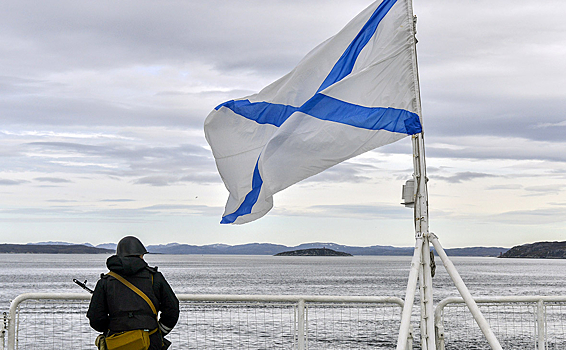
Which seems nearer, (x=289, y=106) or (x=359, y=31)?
(x=359, y=31)

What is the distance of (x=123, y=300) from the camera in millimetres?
4949

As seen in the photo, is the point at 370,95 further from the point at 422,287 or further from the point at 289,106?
the point at 422,287

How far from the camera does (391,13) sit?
533 centimetres

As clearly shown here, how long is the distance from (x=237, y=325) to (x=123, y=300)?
3004 centimetres

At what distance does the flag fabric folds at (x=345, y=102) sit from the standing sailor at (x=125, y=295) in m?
1.22

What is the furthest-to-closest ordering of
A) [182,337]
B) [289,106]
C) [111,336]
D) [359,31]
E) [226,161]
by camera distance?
[182,337]
[226,161]
[289,106]
[359,31]
[111,336]

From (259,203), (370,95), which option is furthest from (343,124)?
(259,203)

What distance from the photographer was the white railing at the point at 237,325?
22.5ft

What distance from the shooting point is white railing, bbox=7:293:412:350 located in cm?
686

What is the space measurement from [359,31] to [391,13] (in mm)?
399

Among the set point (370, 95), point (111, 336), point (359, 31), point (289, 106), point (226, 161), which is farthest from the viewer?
point (226, 161)

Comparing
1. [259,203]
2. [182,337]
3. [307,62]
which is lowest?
[182,337]

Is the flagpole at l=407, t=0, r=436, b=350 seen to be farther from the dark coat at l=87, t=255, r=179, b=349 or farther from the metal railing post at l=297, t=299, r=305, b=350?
the dark coat at l=87, t=255, r=179, b=349

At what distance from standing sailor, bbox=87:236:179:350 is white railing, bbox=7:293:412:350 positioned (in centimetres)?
167
